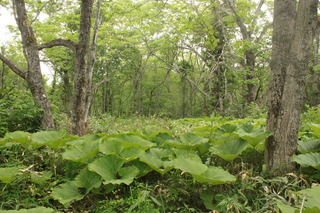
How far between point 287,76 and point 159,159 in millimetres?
1380

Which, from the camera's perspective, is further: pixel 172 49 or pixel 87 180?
pixel 172 49

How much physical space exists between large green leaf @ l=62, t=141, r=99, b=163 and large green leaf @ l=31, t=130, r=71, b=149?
29cm

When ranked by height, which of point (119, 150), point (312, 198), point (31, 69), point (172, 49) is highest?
point (172, 49)

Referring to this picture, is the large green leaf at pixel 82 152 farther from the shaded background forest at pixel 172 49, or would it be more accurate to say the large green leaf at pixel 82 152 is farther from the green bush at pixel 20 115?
the green bush at pixel 20 115

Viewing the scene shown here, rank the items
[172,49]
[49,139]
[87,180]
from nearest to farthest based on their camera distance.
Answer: [87,180], [49,139], [172,49]

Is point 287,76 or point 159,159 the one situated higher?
point 287,76

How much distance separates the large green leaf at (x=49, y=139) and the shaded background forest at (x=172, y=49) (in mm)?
2021

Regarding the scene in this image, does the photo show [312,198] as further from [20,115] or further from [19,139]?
[20,115]

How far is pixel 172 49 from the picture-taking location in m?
15.0

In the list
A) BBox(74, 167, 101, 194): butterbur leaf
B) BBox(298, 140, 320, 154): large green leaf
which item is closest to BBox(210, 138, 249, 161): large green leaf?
BBox(298, 140, 320, 154): large green leaf

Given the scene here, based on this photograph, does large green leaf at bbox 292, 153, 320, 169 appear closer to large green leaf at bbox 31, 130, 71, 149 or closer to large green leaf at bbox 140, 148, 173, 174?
large green leaf at bbox 140, 148, 173, 174

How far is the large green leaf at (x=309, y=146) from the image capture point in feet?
7.66

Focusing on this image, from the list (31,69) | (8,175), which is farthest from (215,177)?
(31,69)

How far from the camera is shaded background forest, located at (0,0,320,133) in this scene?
5793 mm
